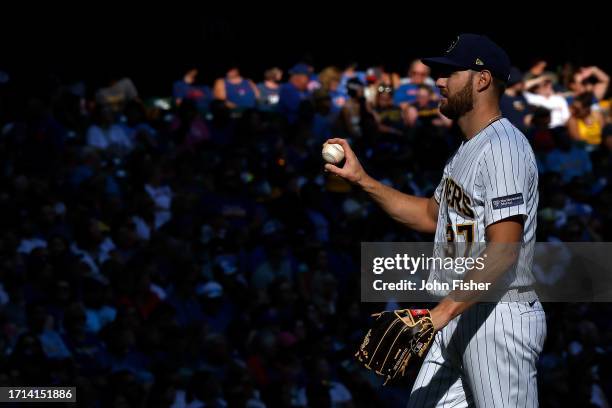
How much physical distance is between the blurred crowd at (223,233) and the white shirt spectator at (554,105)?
663mm

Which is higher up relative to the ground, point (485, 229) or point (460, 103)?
point (460, 103)

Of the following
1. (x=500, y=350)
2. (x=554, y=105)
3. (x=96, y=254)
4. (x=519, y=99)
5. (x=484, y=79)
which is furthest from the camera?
(x=554, y=105)

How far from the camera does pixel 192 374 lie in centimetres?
780

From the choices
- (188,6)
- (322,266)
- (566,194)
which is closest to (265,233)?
(322,266)

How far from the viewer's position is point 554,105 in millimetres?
11875

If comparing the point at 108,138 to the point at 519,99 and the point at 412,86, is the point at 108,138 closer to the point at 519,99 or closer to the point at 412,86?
the point at 412,86

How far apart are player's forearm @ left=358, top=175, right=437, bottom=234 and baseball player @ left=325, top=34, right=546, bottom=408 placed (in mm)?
290

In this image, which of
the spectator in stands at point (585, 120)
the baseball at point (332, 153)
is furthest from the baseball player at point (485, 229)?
the spectator in stands at point (585, 120)

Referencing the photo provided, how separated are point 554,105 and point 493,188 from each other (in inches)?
317

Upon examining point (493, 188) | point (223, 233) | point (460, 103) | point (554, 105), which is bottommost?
point (493, 188)

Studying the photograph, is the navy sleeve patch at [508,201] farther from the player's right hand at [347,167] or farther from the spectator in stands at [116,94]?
the spectator in stands at [116,94]

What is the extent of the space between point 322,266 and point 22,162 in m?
2.47

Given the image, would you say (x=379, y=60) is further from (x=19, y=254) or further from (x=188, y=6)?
(x=19, y=254)

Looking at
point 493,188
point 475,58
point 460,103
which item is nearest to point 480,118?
point 460,103
